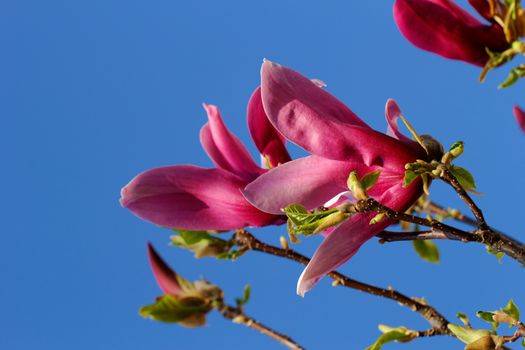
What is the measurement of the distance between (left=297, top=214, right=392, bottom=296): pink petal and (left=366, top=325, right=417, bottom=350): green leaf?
0.28 m

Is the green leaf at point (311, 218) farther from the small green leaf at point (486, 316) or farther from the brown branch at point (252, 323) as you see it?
the brown branch at point (252, 323)

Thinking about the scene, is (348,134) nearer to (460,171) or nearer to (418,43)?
(460,171)

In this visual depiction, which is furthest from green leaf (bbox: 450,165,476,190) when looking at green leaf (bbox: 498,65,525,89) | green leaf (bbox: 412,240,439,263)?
green leaf (bbox: 412,240,439,263)

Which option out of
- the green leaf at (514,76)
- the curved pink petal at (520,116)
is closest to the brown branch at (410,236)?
the green leaf at (514,76)

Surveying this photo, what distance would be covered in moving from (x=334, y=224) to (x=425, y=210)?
82cm

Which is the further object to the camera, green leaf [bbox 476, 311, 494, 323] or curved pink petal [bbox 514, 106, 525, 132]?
curved pink petal [bbox 514, 106, 525, 132]

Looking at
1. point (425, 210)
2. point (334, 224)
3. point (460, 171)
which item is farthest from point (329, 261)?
→ point (425, 210)

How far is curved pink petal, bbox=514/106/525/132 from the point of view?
1108mm

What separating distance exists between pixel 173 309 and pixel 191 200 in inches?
18.7

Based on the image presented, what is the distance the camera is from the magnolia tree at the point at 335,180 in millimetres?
601

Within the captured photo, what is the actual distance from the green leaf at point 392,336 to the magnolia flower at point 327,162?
283 mm

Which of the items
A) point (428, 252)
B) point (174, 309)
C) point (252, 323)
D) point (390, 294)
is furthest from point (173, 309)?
point (428, 252)

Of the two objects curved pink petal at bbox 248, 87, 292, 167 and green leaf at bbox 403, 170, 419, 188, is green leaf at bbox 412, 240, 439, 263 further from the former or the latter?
green leaf at bbox 403, 170, 419, 188

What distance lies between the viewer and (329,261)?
622 millimetres
